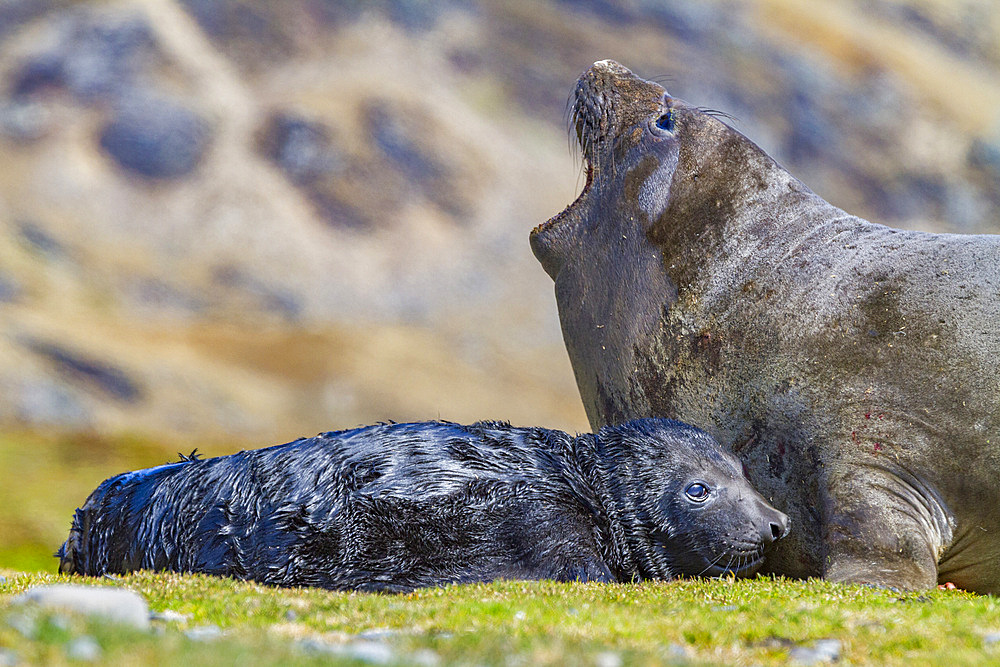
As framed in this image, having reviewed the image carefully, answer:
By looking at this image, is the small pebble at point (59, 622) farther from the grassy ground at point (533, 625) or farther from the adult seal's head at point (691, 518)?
the adult seal's head at point (691, 518)

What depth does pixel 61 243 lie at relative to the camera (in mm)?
64125

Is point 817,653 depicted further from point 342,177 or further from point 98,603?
point 342,177

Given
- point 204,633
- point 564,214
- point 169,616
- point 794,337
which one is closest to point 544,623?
point 204,633

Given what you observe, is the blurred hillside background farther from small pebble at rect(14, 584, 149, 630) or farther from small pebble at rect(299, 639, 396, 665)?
small pebble at rect(299, 639, 396, 665)

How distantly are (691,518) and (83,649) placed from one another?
188 inches

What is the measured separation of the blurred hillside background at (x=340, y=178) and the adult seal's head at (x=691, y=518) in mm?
48108

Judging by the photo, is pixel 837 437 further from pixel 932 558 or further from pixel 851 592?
pixel 851 592

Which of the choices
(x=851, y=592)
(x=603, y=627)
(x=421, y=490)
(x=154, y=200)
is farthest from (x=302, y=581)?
(x=154, y=200)

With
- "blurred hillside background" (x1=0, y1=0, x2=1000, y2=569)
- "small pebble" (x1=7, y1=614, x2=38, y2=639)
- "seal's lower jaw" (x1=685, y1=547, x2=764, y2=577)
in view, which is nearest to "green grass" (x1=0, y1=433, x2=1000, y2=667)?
"small pebble" (x1=7, y1=614, x2=38, y2=639)

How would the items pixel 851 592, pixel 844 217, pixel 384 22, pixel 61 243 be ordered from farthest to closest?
pixel 384 22 → pixel 61 243 → pixel 844 217 → pixel 851 592

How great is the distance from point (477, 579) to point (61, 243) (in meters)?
62.8

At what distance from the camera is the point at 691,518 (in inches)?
293

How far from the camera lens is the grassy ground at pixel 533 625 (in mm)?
3742

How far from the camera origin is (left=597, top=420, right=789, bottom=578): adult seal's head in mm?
7438
